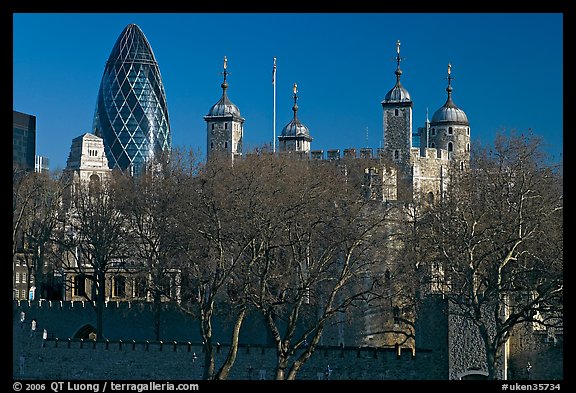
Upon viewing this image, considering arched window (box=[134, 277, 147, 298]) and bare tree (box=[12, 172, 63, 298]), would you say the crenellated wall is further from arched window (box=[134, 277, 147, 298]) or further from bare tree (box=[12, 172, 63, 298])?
bare tree (box=[12, 172, 63, 298])

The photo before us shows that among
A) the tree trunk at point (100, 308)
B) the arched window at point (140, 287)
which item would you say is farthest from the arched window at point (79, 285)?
the tree trunk at point (100, 308)

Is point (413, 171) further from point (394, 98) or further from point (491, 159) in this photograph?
point (491, 159)

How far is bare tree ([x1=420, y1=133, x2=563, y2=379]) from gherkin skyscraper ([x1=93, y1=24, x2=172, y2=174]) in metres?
116

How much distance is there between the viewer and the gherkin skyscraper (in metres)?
156

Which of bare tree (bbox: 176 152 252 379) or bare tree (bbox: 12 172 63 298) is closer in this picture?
bare tree (bbox: 176 152 252 379)

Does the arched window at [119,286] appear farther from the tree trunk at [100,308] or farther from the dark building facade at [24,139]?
the dark building facade at [24,139]

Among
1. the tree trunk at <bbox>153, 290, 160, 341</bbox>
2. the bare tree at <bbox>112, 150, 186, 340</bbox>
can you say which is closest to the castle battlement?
the bare tree at <bbox>112, 150, 186, 340</bbox>

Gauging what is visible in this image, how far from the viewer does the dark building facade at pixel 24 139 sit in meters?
90.7

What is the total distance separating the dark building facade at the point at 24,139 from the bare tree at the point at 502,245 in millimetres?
49987

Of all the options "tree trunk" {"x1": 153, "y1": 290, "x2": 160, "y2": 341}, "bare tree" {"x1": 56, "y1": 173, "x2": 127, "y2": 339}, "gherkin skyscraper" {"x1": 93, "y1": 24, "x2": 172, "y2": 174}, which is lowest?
"tree trunk" {"x1": 153, "y1": 290, "x2": 160, "y2": 341}

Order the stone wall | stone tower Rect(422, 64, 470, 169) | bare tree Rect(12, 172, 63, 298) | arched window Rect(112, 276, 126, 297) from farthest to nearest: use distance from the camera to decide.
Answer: stone tower Rect(422, 64, 470, 169) < arched window Rect(112, 276, 126, 297) < bare tree Rect(12, 172, 63, 298) < the stone wall

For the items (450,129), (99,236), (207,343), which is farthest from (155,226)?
(450,129)

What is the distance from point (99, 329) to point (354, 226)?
44.6ft
